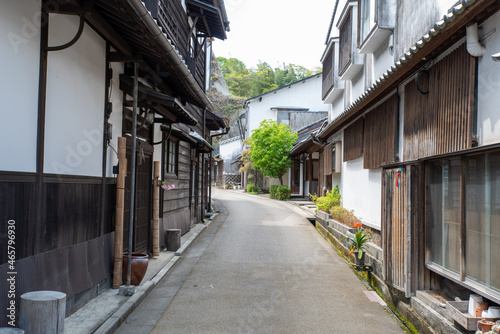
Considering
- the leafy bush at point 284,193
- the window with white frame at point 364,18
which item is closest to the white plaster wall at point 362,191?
the window with white frame at point 364,18

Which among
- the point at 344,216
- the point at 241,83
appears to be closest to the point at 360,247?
the point at 344,216

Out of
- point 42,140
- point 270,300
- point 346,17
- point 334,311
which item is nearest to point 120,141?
point 42,140

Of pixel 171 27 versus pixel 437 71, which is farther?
pixel 171 27

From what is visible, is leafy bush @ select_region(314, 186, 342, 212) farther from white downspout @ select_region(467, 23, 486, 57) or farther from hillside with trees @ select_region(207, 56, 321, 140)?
hillside with trees @ select_region(207, 56, 321, 140)

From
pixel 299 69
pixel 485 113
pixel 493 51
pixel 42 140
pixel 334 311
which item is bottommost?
pixel 334 311

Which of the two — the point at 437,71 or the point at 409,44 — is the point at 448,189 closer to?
the point at 437,71

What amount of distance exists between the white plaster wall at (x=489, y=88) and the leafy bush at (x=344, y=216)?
6.34 meters

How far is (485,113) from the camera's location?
4.56m

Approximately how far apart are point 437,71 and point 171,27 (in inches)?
302

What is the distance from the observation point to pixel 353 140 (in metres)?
12.4

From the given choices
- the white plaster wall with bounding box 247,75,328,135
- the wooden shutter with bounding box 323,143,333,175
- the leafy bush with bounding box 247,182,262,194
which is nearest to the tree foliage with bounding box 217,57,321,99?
the white plaster wall with bounding box 247,75,328,135

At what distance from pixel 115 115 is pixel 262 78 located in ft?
195

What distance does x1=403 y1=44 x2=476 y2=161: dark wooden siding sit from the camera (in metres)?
4.90

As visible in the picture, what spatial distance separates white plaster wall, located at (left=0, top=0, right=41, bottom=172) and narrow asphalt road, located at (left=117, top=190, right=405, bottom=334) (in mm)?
2695
